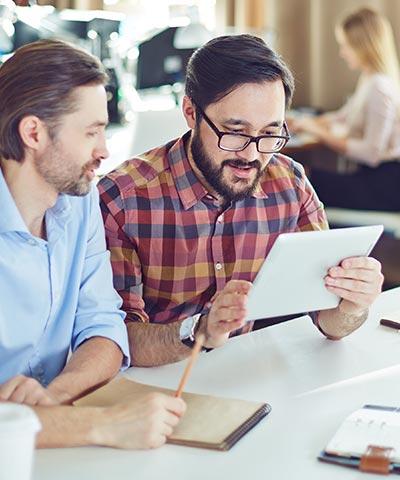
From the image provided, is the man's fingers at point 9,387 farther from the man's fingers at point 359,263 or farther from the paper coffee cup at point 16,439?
the man's fingers at point 359,263

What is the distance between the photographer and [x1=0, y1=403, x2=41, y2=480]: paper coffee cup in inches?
39.4

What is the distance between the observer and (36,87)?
1572 millimetres

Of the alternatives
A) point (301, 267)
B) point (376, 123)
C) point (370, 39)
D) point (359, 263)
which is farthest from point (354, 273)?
point (370, 39)

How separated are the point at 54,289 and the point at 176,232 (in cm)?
38

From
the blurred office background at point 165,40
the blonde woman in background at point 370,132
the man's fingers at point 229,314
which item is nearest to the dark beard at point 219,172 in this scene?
the man's fingers at point 229,314

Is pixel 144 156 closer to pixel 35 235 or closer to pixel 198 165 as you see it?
pixel 198 165

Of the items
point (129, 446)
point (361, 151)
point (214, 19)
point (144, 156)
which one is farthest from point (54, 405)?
point (214, 19)

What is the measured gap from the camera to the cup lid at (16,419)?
1.00 metres

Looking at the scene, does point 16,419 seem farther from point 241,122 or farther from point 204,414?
point 241,122

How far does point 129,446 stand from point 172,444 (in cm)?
6

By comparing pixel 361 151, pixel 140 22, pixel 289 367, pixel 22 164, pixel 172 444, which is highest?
pixel 22 164

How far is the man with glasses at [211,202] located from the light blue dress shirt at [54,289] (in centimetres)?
10

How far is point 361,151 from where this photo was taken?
14.3ft

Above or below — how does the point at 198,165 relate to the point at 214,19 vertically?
above
